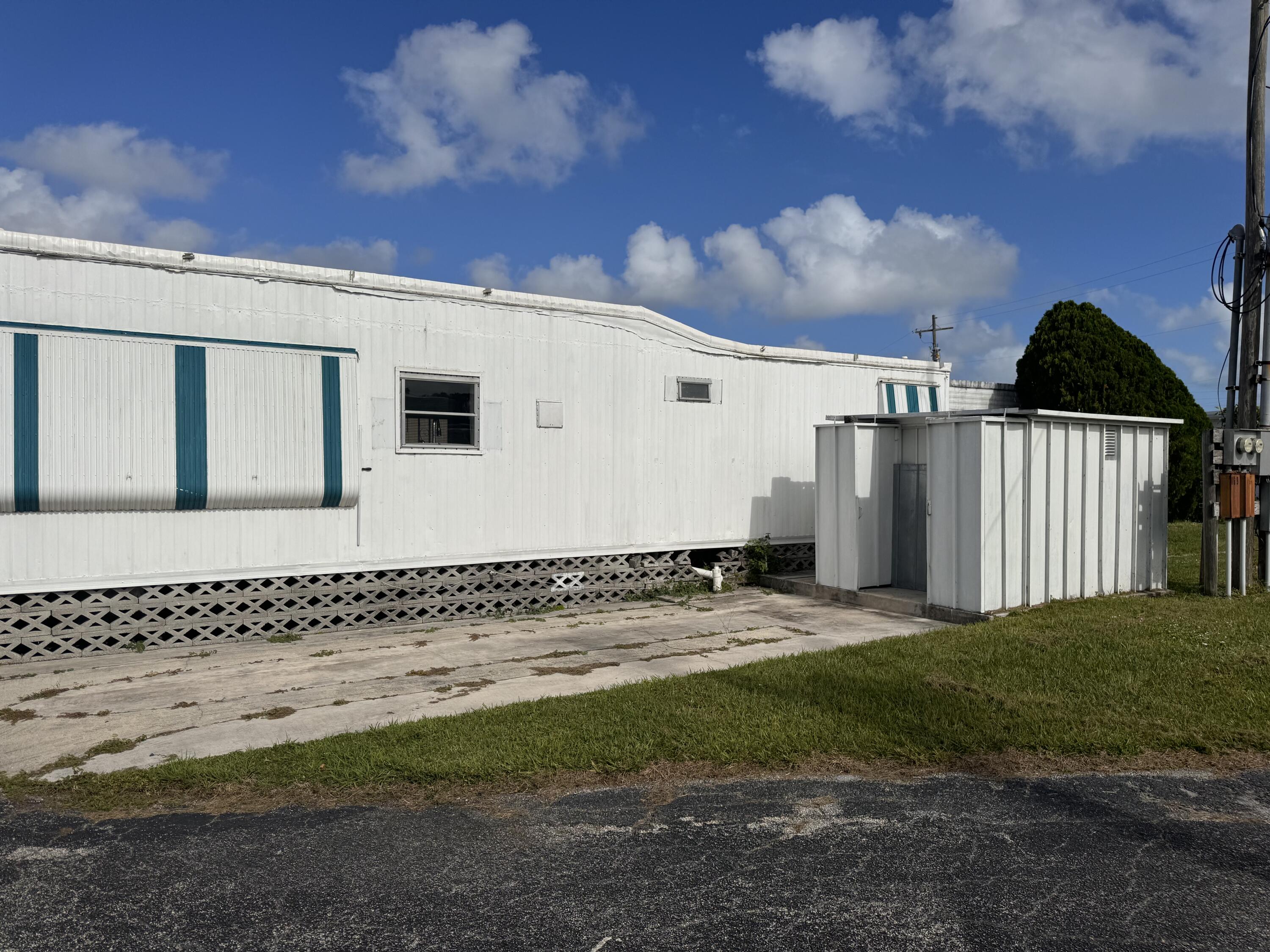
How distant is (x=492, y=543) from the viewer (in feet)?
32.6

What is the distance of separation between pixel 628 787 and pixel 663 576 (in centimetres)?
667

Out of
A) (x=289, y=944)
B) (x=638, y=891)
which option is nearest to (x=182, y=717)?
(x=289, y=944)

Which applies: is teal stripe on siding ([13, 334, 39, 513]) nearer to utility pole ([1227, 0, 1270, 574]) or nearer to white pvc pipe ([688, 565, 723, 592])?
white pvc pipe ([688, 565, 723, 592])

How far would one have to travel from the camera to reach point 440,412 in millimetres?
9688

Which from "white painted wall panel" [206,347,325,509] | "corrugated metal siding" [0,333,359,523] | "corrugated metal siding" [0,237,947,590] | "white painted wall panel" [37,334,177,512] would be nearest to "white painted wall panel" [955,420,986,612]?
"corrugated metal siding" [0,237,947,590]

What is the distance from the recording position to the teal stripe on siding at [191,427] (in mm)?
8281

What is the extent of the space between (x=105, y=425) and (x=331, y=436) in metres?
1.92

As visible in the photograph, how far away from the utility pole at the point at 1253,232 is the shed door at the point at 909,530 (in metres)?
3.32

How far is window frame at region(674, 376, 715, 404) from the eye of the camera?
36.9ft

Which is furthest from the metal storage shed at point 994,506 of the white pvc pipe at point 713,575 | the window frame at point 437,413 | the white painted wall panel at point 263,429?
the white painted wall panel at point 263,429

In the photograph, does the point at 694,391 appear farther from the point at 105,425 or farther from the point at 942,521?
the point at 105,425

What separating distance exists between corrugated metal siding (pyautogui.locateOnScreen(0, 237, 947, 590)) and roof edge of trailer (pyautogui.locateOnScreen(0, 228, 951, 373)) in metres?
0.05

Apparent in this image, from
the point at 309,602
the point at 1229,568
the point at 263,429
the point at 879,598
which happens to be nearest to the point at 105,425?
the point at 263,429

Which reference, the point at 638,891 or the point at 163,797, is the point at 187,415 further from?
the point at 638,891
